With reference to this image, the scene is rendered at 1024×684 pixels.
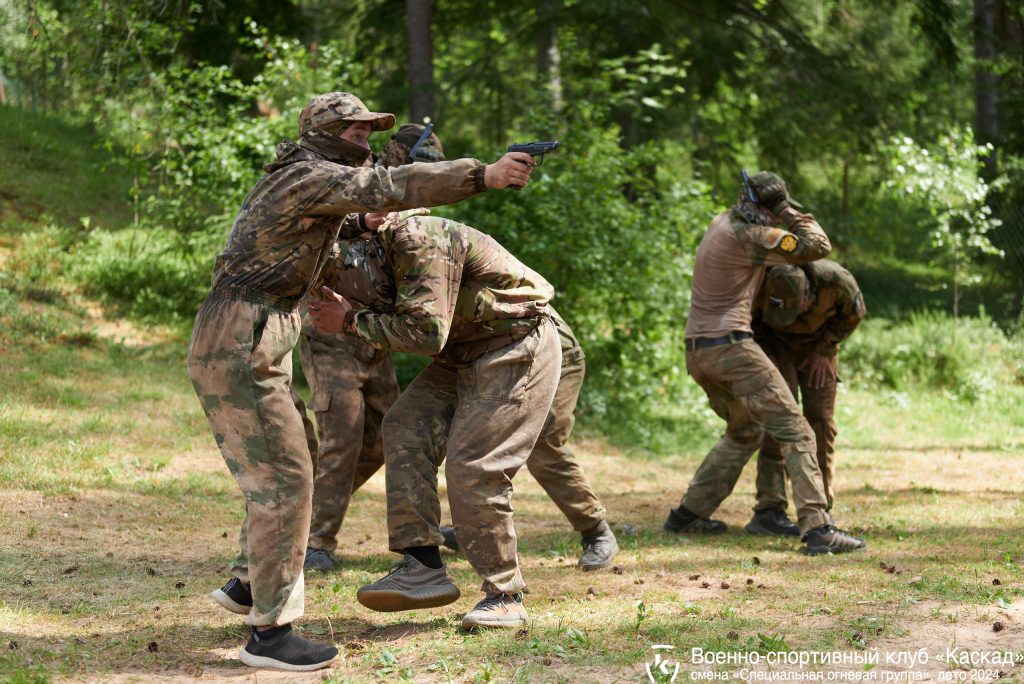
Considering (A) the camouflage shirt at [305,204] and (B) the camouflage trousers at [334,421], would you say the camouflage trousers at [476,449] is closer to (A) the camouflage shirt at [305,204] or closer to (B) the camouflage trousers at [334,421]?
(A) the camouflage shirt at [305,204]

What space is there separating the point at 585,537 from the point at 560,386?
3.40 ft

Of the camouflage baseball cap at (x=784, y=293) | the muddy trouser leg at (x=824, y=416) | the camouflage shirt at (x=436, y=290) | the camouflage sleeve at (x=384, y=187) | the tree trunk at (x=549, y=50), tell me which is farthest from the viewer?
the tree trunk at (x=549, y=50)

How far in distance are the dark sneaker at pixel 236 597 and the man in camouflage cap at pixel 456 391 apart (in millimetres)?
519

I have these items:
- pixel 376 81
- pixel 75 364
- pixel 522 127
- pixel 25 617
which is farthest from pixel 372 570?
pixel 376 81

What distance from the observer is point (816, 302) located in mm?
7430

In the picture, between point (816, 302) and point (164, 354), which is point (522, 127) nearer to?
point (164, 354)

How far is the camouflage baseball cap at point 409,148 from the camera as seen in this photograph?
18.1 ft

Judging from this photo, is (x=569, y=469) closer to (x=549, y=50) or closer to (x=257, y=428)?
(x=257, y=428)

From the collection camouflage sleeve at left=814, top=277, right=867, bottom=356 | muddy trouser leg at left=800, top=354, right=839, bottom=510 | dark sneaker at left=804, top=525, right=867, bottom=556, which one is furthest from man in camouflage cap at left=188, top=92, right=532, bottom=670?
muddy trouser leg at left=800, top=354, right=839, bottom=510

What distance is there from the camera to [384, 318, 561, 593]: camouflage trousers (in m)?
4.75

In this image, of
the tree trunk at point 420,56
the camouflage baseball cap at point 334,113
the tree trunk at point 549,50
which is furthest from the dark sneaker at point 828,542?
the tree trunk at point 420,56

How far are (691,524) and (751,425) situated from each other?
2.73 ft

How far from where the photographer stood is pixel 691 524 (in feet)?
24.5

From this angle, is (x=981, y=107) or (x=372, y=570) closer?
(x=372, y=570)
